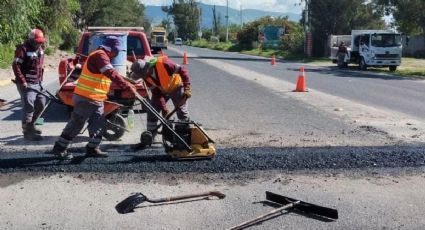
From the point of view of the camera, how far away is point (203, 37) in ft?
475

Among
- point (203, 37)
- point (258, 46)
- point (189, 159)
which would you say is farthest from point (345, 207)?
point (203, 37)

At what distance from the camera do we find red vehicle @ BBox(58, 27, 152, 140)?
893 cm

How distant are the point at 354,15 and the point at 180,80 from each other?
4992 cm

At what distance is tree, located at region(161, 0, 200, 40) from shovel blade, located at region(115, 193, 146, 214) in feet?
487

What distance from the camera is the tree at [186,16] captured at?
6038 inches

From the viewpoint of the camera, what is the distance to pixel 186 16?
15400 centimetres

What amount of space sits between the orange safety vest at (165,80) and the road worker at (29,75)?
2.03m

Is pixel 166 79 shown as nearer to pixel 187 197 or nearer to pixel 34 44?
pixel 34 44

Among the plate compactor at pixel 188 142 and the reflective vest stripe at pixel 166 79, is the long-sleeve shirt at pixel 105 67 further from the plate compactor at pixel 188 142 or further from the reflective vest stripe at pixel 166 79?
the reflective vest stripe at pixel 166 79

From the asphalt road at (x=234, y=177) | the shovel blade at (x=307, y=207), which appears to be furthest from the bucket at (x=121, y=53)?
the shovel blade at (x=307, y=207)

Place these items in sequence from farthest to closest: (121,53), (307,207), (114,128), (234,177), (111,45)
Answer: (121,53) < (114,128) < (111,45) < (234,177) < (307,207)

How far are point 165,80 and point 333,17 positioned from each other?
159 feet

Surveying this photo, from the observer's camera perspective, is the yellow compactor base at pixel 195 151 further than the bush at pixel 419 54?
No

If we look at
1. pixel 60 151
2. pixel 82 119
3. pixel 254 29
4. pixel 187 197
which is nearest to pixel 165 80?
pixel 82 119
